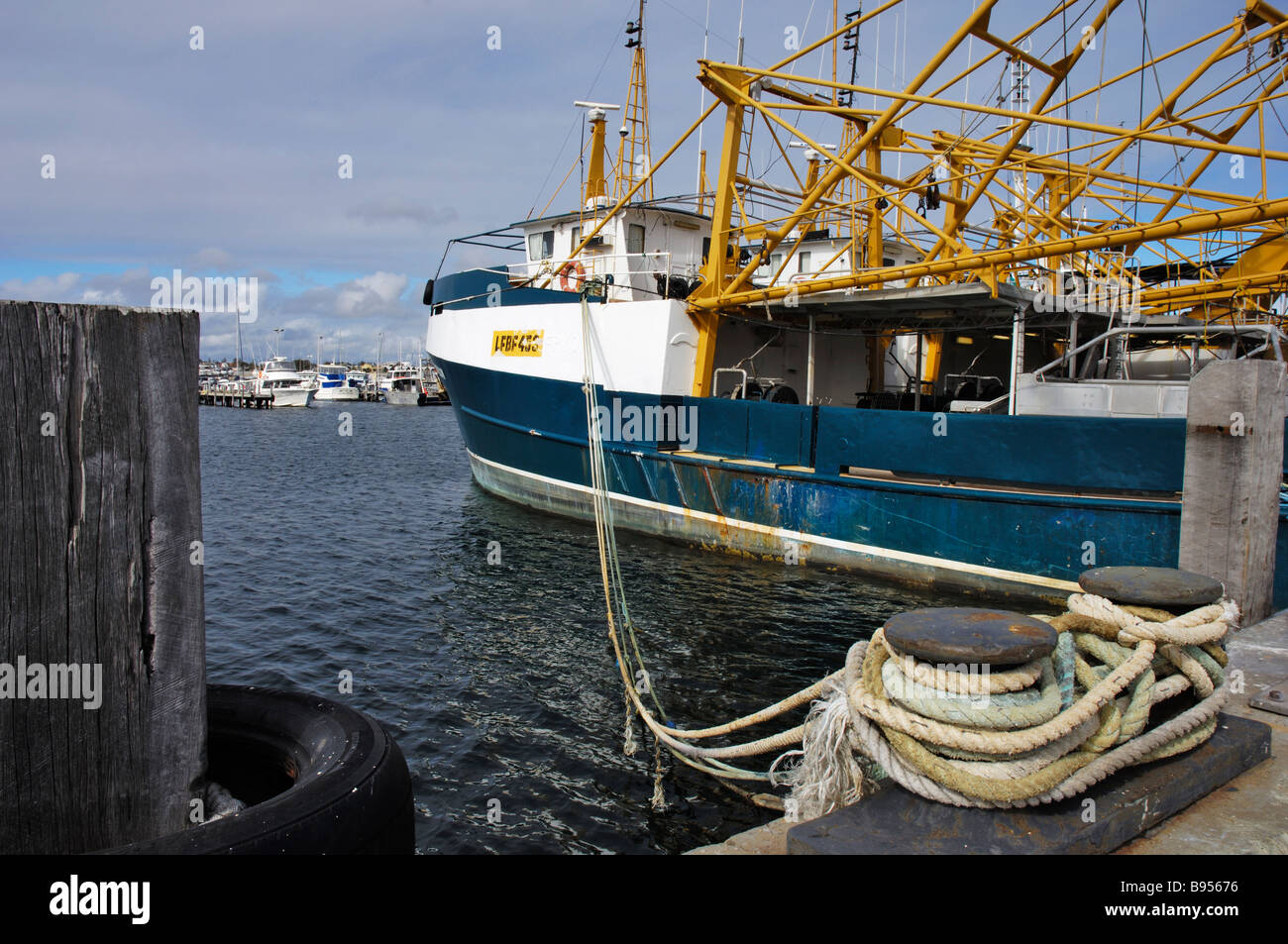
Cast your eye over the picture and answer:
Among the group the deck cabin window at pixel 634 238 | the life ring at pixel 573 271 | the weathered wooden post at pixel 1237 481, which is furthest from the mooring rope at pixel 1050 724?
the deck cabin window at pixel 634 238

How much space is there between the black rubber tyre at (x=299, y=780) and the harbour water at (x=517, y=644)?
2.66m

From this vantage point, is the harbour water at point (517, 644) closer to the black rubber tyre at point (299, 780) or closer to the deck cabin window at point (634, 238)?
the black rubber tyre at point (299, 780)

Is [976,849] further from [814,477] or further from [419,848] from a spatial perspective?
[814,477]

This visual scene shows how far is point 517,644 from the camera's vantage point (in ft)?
29.1

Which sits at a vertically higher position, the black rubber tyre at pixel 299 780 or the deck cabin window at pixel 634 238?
the deck cabin window at pixel 634 238

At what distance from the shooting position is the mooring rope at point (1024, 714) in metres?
2.55

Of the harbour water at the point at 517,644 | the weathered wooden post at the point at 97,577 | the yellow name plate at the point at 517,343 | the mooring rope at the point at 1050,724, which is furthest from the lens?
the yellow name plate at the point at 517,343

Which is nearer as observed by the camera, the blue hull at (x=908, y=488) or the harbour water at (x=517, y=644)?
the harbour water at (x=517, y=644)

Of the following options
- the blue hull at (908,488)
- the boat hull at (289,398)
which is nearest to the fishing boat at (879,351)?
the blue hull at (908,488)

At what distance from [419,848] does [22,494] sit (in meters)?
3.94

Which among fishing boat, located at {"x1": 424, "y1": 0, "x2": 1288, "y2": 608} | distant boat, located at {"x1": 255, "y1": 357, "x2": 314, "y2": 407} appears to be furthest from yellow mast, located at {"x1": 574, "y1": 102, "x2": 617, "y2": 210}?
distant boat, located at {"x1": 255, "y1": 357, "x2": 314, "y2": 407}

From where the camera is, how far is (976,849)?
241cm

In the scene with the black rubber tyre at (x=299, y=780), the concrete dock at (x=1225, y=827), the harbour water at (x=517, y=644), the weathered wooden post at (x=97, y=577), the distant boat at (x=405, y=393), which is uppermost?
the distant boat at (x=405, y=393)

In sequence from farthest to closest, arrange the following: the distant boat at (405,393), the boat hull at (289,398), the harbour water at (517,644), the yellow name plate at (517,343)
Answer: the distant boat at (405,393) → the boat hull at (289,398) → the yellow name plate at (517,343) → the harbour water at (517,644)
